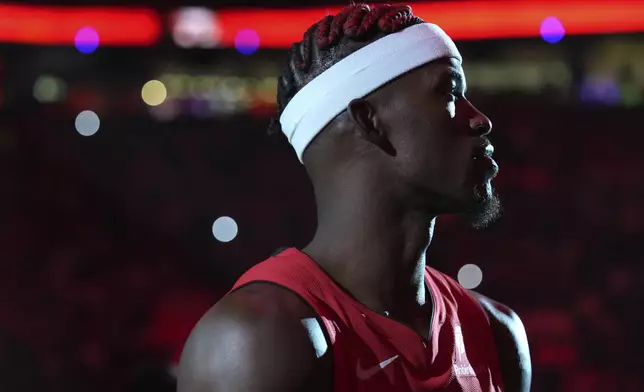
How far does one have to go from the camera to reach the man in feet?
5.58

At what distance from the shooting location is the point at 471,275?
8.72 meters

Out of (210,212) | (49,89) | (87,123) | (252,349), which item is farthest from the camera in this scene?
(49,89)

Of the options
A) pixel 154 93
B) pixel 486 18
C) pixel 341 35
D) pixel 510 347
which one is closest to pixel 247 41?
pixel 154 93

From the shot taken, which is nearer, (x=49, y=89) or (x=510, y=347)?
(x=510, y=347)

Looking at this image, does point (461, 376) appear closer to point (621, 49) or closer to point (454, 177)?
point (454, 177)

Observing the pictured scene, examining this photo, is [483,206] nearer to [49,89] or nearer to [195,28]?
[195,28]

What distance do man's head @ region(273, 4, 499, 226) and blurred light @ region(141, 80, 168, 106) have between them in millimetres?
9115

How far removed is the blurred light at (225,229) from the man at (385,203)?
26.2 feet

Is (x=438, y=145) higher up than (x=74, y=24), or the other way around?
(x=438, y=145)

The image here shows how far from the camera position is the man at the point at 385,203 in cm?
170

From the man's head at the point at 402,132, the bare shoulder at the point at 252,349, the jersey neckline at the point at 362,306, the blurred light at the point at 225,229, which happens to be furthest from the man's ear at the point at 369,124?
the blurred light at the point at 225,229

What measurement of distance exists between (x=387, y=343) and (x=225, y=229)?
27.3ft

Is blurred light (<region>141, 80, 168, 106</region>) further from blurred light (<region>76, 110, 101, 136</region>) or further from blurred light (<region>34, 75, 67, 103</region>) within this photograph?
blurred light (<region>34, 75, 67, 103</region>)

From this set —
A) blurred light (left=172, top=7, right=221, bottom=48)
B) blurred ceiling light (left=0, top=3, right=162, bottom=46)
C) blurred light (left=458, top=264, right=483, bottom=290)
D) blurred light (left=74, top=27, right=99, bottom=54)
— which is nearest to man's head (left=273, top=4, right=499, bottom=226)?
blurred light (left=458, top=264, right=483, bottom=290)
